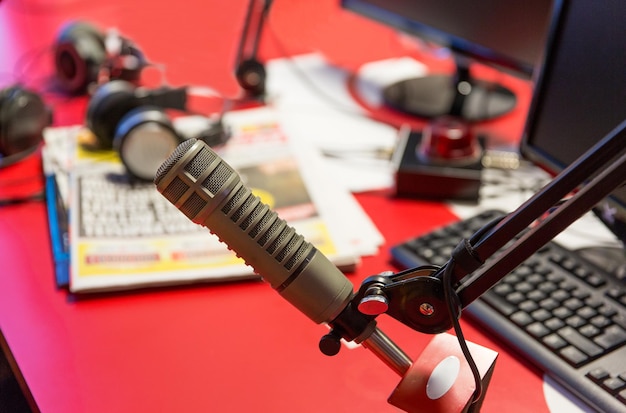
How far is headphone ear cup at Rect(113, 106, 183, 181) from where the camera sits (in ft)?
3.24

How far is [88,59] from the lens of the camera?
4.15ft

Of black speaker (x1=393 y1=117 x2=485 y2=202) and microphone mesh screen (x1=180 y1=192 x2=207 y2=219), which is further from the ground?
microphone mesh screen (x1=180 y1=192 x2=207 y2=219)

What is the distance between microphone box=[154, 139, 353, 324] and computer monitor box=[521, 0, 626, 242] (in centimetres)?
36

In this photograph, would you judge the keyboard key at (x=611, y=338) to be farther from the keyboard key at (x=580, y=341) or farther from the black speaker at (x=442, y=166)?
the black speaker at (x=442, y=166)

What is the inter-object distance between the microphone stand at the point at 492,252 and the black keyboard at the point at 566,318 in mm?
150

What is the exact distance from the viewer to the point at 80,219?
2.97 feet

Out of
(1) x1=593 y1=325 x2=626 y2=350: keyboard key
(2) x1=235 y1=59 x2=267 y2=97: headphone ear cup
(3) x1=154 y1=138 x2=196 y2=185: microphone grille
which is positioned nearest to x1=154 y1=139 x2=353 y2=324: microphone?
(3) x1=154 y1=138 x2=196 y2=185: microphone grille

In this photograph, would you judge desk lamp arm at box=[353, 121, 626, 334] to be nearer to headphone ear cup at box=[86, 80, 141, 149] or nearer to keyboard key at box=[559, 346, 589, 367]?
keyboard key at box=[559, 346, 589, 367]

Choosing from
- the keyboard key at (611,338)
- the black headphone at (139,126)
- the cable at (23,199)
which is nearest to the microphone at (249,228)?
the keyboard key at (611,338)

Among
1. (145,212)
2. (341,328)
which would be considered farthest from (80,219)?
(341,328)

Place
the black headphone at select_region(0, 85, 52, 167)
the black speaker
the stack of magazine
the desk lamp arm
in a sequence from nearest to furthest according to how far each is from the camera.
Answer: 1. the desk lamp arm
2. the stack of magazine
3. the black speaker
4. the black headphone at select_region(0, 85, 52, 167)

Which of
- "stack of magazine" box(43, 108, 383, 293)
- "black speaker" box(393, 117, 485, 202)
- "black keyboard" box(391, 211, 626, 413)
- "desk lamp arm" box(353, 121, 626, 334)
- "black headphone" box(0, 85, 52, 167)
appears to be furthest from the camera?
"black headphone" box(0, 85, 52, 167)

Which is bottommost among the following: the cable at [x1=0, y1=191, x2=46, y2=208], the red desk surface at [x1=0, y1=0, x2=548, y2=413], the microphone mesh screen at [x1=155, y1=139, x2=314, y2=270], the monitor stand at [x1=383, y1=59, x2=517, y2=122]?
the cable at [x1=0, y1=191, x2=46, y2=208]

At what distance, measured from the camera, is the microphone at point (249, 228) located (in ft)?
1.64
